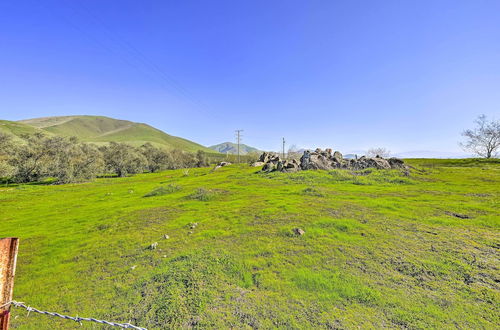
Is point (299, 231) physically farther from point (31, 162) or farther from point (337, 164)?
point (31, 162)

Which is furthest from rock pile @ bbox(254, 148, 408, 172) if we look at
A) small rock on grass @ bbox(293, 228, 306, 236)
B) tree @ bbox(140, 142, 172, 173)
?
tree @ bbox(140, 142, 172, 173)

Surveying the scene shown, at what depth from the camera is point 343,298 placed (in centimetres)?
604

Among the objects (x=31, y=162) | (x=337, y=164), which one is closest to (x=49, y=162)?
(x=31, y=162)

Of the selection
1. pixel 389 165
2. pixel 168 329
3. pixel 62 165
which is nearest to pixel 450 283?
pixel 168 329

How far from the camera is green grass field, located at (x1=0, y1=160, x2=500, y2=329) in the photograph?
556 centimetres

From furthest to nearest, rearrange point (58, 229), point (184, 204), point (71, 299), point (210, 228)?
1. point (184, 204)
2. point (58, 229)
3. point (210, 228)
4. point (71, 299)

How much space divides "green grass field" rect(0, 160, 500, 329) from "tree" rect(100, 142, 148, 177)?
218 feet

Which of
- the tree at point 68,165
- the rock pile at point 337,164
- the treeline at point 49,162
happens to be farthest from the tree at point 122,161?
the rock pile at point 337,164

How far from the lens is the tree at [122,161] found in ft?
239

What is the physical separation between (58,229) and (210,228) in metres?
12.5

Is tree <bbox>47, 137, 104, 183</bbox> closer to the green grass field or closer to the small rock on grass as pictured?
the green grass field

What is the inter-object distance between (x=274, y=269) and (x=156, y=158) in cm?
10246

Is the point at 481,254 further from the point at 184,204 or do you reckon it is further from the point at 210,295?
the point at 184,204

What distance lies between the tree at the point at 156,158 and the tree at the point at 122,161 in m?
6.86
